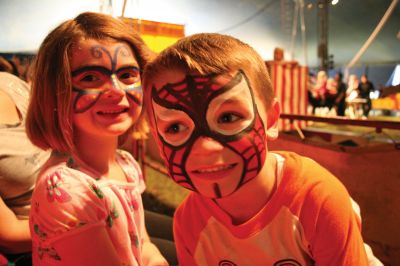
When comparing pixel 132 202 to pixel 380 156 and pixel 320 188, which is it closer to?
pixel 320 188

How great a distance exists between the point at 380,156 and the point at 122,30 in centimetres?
110

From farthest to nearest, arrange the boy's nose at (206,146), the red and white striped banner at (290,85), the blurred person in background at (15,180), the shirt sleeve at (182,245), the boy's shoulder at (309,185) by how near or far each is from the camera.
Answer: the red and white striped banner at (290,85), the blurred person in background at (15,180), the shirt sleeve at (182,245), the boy's shoulder at (309,185), the boy's nose at (206,146)

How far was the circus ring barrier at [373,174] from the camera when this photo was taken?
118 centimetres

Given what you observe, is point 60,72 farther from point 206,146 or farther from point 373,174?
point 373,174

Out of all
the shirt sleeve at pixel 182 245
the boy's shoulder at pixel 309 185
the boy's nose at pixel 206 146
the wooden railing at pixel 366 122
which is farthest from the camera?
the wooden railing at pixel 366 122

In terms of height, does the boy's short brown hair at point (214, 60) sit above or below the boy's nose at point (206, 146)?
above

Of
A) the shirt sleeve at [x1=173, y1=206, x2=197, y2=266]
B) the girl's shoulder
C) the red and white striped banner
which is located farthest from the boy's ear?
the red and white striped banner

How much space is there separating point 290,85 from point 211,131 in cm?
312

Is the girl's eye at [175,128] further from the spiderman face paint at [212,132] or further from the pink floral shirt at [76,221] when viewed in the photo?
the pink floral shirt at [76,221]

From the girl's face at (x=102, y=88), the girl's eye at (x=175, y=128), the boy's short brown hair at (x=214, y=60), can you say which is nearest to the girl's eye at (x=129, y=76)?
the girl's face at (x=102, y=88)

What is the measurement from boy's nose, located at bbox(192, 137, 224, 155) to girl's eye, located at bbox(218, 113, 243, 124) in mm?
36

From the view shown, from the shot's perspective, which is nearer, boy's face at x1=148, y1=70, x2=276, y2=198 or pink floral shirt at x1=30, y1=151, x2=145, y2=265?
boy's face at x1=148, y1=70, x2=276, y2=198

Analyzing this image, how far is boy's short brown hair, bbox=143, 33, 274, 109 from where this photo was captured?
55 centimetres

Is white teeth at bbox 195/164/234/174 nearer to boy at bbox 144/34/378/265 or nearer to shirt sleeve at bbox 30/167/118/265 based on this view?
boy at bbox 144/34/378/265
